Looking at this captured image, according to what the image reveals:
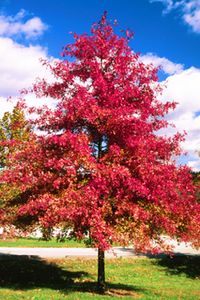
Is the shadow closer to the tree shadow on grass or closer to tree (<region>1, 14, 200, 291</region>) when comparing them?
the tree shadow on grass

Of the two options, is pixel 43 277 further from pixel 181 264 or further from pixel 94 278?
pixel 181 264

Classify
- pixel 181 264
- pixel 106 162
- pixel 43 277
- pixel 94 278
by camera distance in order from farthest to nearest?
pixel 181 264, pixel 94 278, pixel 43 277, pixel 106 162

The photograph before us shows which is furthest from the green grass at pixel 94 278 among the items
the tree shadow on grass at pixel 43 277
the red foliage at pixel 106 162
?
the red foliage at pixel 106 162

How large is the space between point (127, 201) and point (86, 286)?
5.60 metres

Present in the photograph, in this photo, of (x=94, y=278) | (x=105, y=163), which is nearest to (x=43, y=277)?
(x=94, y=278)

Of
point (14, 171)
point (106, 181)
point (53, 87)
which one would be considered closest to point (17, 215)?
point (14, 171)

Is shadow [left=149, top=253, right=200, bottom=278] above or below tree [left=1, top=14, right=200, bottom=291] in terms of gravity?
below

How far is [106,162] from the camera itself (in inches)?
533

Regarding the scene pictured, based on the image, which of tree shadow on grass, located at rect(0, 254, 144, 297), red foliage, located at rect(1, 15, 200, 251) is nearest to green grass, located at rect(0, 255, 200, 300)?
tree shadow on grass, located at rect(0, 254, 144, 297)

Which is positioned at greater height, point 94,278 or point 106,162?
point 106,162

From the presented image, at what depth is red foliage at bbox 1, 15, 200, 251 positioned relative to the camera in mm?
12883

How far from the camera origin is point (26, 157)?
46.9 feet

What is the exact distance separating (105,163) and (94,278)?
28.6ft

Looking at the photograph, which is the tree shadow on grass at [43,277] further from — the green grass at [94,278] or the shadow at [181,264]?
the shadow at [181,264]
